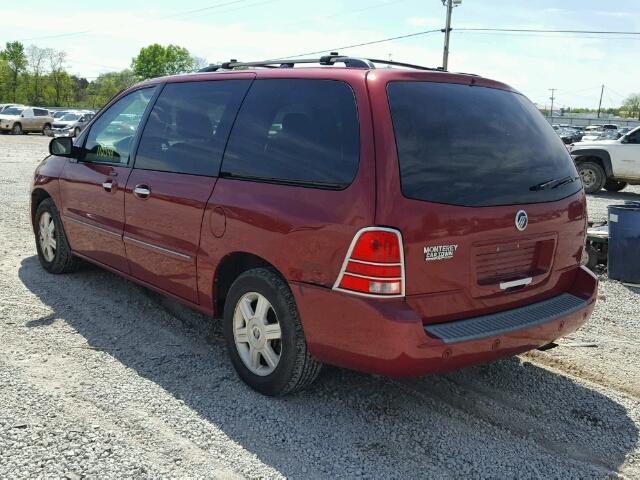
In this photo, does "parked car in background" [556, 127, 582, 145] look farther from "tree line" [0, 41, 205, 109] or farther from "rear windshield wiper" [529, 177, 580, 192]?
"tree line" [0, 41, 205, 109]

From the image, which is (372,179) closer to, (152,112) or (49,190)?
(152,112)

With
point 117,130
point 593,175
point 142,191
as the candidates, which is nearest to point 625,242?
point 142,191

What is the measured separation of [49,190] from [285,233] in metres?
3.32

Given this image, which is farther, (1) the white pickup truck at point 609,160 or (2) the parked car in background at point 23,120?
(2) the parked car in background at point 23,120

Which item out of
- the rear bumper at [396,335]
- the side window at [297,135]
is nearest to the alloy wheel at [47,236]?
the side window at [297,135]

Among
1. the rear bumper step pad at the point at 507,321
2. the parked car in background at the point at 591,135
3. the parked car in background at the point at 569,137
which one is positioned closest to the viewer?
the rear bumper step pad at the point at 507,321

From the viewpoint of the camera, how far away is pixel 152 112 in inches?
178

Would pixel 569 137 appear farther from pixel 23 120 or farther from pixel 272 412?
pixel 23 120

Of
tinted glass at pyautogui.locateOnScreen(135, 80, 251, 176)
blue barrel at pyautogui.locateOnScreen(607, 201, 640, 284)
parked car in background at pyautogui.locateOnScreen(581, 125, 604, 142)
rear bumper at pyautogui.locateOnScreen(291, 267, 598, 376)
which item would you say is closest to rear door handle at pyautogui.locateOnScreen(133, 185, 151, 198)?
tinted glass at pyautogui.locateOnScreen(135, 80, 251, 176)

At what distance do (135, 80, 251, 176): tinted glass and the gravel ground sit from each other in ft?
4.13

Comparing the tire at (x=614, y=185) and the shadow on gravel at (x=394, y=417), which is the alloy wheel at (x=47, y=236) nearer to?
the shadow on gravel at (x=394, y=417)

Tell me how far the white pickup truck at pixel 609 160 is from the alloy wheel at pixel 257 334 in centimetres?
1261

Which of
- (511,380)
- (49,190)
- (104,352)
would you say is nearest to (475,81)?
(511,380)

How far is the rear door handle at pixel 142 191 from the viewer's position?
4258mm
